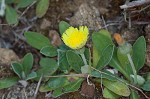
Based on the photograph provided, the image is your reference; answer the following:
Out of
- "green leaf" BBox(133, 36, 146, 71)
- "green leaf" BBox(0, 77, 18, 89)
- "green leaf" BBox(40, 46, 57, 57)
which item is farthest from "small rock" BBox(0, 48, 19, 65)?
"green leaf" BBox(133, 36, 146, 71)

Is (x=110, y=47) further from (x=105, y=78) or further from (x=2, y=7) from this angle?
(x=2, y=7)

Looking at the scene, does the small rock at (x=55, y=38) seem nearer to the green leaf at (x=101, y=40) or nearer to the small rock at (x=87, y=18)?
the small rock at (x=87, y=18)

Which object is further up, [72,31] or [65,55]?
[72,31]

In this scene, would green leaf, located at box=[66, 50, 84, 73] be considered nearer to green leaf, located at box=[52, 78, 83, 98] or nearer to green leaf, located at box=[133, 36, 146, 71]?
green leaf, located at box=[52, 78, 83, 98]

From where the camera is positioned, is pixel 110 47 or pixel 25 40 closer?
pixel 110 47

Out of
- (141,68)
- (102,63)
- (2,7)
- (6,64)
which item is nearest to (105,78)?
(102,63)

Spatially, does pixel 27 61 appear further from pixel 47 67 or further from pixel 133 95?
pixel 133 95
